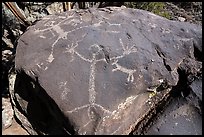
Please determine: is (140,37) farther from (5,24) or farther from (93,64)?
(5,24)

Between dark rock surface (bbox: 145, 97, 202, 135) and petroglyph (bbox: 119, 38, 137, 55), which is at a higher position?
petroglyph (bbox: 119, 38, 137, 55)

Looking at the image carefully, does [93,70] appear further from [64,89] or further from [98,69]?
[64,89]

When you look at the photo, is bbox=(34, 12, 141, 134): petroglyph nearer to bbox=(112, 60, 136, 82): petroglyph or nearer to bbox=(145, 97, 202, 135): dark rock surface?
bbox=(112, 60, 136, 82): petroglyph

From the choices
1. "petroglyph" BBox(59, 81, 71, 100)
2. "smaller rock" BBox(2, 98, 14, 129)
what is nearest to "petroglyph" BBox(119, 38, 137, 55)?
"petroglyph" BBox(59, 81, 71, 100)

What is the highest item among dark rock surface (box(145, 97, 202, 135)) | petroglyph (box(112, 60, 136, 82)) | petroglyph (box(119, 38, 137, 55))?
petroglyph (box(119, 38, 137, 55))

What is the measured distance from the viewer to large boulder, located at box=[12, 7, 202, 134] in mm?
1616

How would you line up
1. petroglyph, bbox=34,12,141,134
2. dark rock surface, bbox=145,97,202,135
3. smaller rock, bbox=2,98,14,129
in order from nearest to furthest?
petroglyph, bbox=34,12,141,134, dark rock surface, bbox=145,97,202,135, smaller rock, bbox=2,98,14,129

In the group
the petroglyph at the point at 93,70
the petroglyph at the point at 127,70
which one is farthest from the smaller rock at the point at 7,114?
the petroglyph at the point at 127,70

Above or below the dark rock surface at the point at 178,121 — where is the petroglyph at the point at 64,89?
above

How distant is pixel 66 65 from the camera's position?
67.1 inches

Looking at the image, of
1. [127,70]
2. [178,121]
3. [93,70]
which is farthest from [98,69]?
[178,121]

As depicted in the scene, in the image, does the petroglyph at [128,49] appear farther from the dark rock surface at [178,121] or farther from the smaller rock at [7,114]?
the smaller rock at [7,114]

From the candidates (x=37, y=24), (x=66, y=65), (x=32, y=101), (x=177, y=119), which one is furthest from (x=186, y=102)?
(x=37, y=24)

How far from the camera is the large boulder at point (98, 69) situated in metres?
1.62
